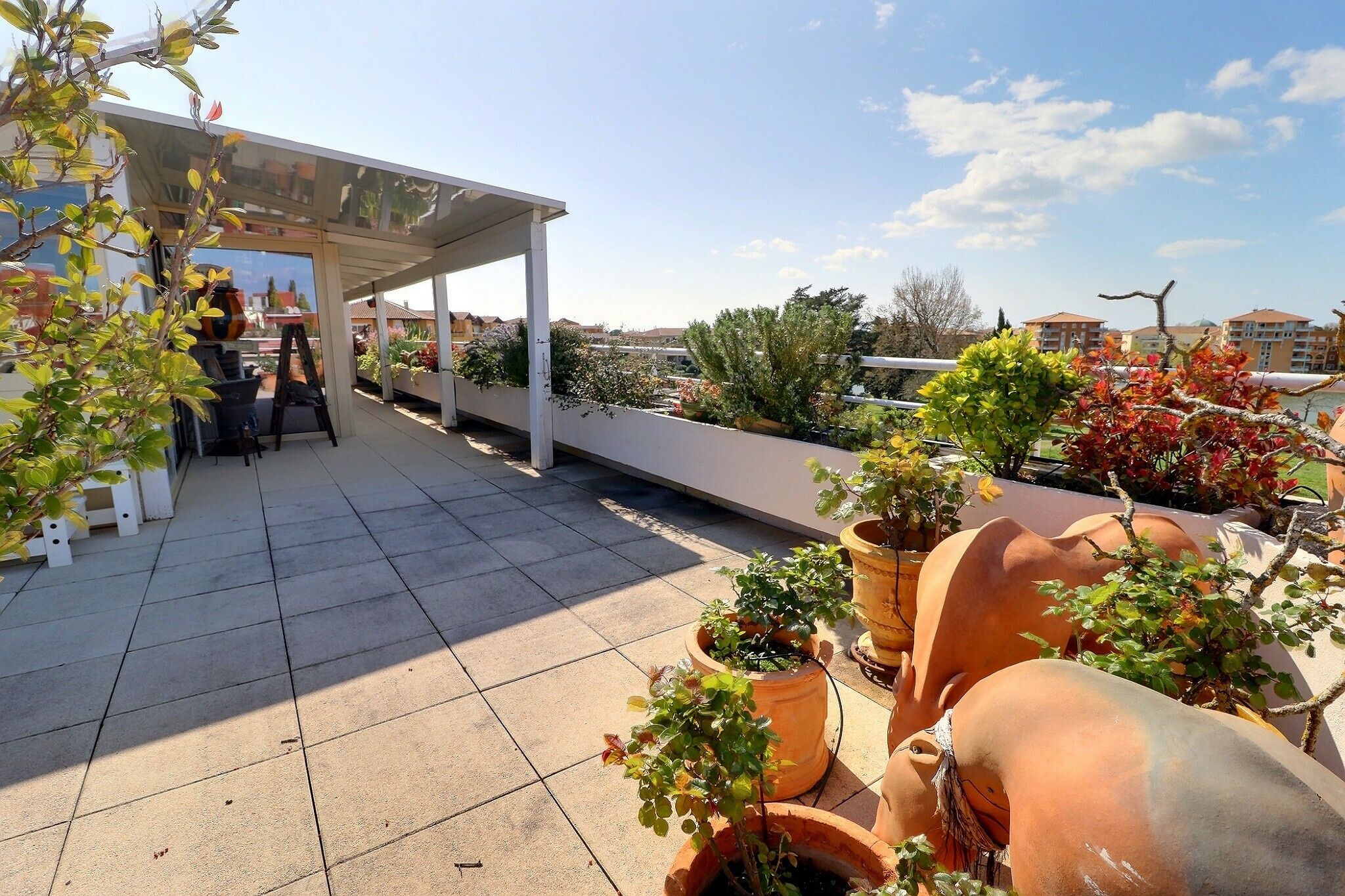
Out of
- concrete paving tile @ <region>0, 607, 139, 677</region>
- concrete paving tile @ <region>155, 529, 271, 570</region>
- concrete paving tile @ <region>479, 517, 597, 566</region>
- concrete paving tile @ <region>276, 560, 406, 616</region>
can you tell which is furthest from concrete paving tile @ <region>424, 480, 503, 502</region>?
concrete paving tile @ <region>0, 607, 139, 677</region>

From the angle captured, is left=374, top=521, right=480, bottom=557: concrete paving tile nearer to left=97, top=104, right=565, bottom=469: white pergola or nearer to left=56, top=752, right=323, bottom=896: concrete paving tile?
left=97, top=104, right=565, bottom=469: white pergola

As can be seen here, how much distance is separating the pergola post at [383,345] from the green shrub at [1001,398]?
38.3ft

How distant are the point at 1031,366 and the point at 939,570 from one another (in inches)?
59.7

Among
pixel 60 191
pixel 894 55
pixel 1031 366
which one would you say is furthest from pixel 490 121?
pixel 1031 366

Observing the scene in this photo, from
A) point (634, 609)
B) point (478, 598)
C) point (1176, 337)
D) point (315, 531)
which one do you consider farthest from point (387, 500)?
point (1176, 337)

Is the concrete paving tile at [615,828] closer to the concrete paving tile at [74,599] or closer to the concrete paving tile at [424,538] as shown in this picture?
the concrete paving tile at [424,538]

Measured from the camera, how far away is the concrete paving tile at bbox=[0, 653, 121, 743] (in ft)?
7.53

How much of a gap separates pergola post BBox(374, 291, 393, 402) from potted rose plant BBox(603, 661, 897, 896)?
12.6 metres

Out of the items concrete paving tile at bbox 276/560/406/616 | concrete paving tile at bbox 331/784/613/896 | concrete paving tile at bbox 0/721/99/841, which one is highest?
concrete paving tile at bbox 276/560/406/616

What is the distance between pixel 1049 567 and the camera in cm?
176

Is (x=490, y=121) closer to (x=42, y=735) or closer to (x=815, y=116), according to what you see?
(x=815, y=116)

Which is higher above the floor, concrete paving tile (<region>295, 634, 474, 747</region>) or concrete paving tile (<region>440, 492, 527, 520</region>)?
concrete paving tile (<region>440, 492, 527, 520</region>)

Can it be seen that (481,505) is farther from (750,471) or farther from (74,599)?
(74,599)

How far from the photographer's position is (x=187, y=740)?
221 cm
